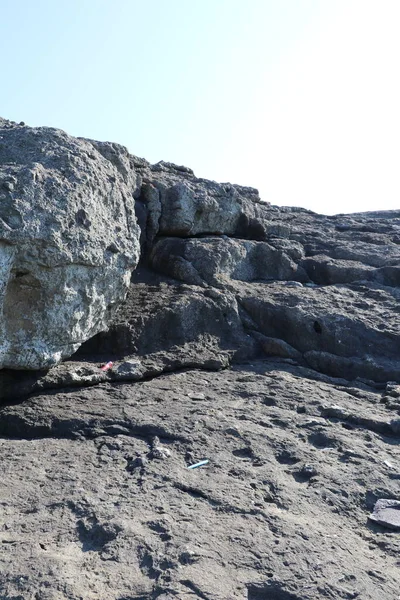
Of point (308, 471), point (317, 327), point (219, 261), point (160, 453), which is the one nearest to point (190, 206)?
point (219, 261)

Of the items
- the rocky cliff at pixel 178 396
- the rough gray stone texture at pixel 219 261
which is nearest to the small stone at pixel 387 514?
the rocky cliff at pixel 178 396

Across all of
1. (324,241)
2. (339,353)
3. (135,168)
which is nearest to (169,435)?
(339,353)

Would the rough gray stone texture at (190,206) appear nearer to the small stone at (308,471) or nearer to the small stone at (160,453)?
the small stone at (160,453)

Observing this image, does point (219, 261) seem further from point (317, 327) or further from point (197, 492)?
point (197, 492)

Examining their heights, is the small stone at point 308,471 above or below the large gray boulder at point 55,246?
below

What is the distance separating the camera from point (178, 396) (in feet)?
14.6

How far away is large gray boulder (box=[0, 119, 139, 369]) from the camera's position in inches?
160

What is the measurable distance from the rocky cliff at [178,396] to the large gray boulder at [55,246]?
1 cm

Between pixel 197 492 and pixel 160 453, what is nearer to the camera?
pixel 197 492

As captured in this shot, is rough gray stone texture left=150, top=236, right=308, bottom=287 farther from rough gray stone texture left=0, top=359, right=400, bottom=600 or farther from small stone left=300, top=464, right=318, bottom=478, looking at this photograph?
small stone left=300, top=464, right=318, bottom=478

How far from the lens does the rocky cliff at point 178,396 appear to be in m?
2.91

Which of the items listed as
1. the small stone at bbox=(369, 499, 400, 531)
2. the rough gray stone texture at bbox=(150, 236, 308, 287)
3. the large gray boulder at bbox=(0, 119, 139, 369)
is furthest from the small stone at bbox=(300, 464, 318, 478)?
the rough gray stone texture at bbox=(150, 236, 308, 287)

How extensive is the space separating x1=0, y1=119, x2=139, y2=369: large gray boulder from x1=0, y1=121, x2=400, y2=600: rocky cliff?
1cm

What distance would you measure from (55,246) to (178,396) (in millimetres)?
1400
